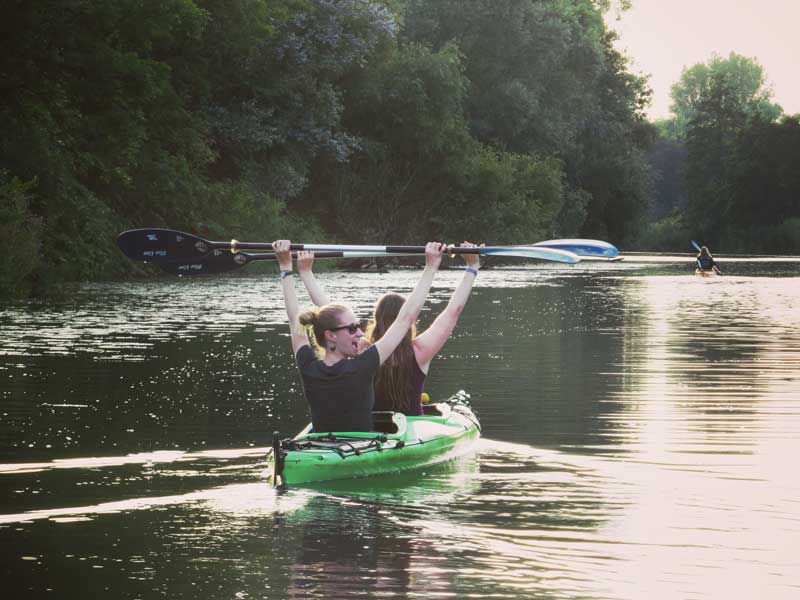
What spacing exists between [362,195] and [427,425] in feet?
187

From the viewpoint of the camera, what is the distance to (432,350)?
1134cm

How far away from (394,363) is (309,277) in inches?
35.8

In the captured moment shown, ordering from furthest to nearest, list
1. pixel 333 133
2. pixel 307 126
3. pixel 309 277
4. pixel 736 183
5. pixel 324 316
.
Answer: pixel 736 183 → pixel 333 133 → pixel 307 126 → pixel 309 277 → pixel 324 316

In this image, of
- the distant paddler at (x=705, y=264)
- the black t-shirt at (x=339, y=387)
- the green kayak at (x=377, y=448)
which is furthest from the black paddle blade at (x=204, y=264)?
the distant paddler at (x=705, y=264)

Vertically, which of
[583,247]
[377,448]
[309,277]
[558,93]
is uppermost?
[558,93]

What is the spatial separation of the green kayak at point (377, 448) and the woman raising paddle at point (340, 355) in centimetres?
15

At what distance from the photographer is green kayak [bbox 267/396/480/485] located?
1003 cm

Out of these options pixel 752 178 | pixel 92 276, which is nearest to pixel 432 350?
pixel 92 276

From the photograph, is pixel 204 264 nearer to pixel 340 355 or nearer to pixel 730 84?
pixel 340 355

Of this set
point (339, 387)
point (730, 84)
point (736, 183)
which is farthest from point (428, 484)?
point (730, 84)

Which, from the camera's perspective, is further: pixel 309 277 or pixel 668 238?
pixel 668 238

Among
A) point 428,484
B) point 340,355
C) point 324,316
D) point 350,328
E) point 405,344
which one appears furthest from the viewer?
point 405,344

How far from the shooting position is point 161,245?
48.3 ft

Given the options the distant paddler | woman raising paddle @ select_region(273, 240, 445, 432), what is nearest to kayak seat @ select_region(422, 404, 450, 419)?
woman raising paddle @ select_region(273, 240, 445, 432)
